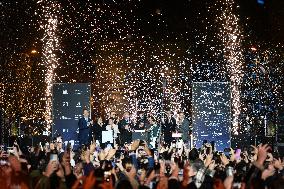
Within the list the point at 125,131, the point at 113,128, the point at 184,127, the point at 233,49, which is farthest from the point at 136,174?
the point at 233,49

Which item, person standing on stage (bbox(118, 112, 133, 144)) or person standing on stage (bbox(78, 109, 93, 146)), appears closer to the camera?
person standing on stage (bbox(78, 109, 93, 146))

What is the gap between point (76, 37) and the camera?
120 feet

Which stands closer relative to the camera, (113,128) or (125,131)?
(113,128)

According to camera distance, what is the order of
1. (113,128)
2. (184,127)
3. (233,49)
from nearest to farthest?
(113,128) < (184,127) < (233,49)

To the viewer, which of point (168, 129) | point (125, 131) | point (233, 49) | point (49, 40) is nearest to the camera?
point (125, 131)

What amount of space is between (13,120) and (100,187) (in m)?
19.5

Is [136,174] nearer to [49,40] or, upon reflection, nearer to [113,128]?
[113,128]

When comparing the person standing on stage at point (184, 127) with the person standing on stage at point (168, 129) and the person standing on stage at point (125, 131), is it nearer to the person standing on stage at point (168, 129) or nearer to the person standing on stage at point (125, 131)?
the person standing on stage at point (168, 129)

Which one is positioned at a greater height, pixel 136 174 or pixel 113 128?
pixel 113 128

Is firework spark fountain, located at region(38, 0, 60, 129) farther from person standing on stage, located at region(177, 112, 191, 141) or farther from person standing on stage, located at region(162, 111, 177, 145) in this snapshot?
person standing on stage, located at region(177, 112, 191, 141)

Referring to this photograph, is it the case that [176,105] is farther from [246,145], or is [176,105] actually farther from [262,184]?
[262,184]

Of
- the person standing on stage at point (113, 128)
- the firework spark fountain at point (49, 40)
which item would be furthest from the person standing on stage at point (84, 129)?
the firework spark fountain at point (49, 40)

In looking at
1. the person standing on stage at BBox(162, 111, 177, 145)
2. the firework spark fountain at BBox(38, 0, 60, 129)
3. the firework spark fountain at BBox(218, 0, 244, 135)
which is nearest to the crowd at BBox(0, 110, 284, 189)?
the person standing on stage at BBox(162, 111, 177, 145)

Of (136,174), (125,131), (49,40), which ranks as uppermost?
(49,40)
